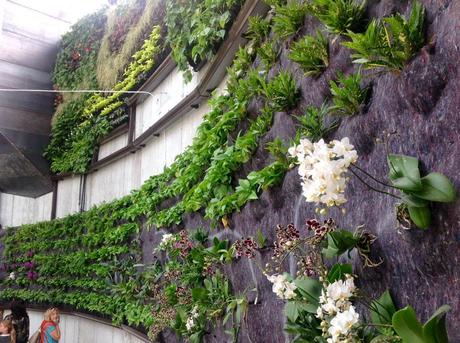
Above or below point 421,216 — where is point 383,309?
below

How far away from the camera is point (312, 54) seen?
91.3 inches

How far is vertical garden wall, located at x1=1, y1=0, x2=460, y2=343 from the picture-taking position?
1589 millimetres

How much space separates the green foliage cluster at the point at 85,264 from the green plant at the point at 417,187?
11.2ft

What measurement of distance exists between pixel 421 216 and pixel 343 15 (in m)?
1.04

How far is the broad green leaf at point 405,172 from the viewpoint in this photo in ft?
4.97

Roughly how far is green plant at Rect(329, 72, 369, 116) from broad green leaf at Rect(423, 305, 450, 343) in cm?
100

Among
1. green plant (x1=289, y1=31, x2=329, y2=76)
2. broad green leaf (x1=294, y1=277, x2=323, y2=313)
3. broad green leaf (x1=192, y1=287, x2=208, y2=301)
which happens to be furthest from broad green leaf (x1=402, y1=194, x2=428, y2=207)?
broad green leaf (x1=192, y1=287, x2=208, y2=301)

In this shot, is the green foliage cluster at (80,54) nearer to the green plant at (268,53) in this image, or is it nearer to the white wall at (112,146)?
the white wall at (112,146)

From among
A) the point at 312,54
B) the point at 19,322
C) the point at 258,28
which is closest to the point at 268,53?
the point at 258,28

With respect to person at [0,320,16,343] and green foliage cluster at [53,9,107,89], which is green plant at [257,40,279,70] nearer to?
person at [0,320,16,343]

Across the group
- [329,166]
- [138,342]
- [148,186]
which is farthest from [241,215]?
[138,342]

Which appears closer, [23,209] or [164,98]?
[164,98]

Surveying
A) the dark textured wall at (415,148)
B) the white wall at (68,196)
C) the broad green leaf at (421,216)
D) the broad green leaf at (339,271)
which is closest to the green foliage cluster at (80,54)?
the white wall at (68,196)

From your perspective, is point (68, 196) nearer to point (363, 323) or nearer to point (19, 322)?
point (19, 322)
